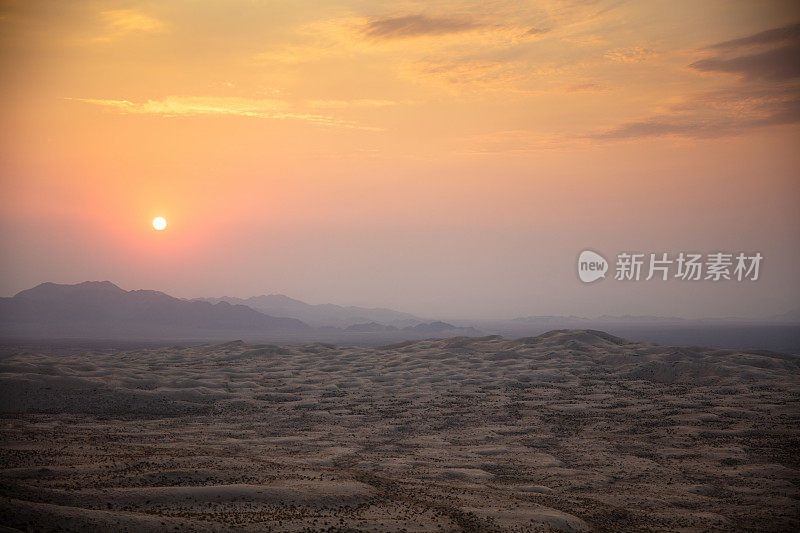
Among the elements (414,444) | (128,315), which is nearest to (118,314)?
(128,315)

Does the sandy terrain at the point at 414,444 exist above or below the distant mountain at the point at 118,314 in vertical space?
above

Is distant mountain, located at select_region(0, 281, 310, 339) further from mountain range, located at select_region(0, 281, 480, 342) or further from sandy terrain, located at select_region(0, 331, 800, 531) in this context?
sandy terrain, located at select_region(0, 331, 800, 531)

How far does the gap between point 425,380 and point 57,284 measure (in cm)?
18209

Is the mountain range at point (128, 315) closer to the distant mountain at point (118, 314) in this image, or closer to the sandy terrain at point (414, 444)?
the distant mountain at point (118, 314)

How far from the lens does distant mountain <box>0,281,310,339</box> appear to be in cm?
14700

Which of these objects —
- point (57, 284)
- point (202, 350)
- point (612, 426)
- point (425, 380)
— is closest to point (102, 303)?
point (57, 284)

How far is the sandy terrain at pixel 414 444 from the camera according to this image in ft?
35.9

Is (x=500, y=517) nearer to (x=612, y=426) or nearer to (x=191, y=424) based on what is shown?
(x=612, y=426)

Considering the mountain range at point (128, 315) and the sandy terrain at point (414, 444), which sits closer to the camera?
the sandy terrain at point (414, 444)

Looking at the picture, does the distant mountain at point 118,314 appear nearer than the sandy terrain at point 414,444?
No

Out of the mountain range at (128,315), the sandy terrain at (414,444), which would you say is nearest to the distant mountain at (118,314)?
the mountain range at (128,315)

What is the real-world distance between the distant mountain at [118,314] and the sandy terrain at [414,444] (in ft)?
384

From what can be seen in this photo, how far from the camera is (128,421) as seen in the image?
21859mm

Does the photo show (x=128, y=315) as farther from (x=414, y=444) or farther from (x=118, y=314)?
(x=414, y=444)
